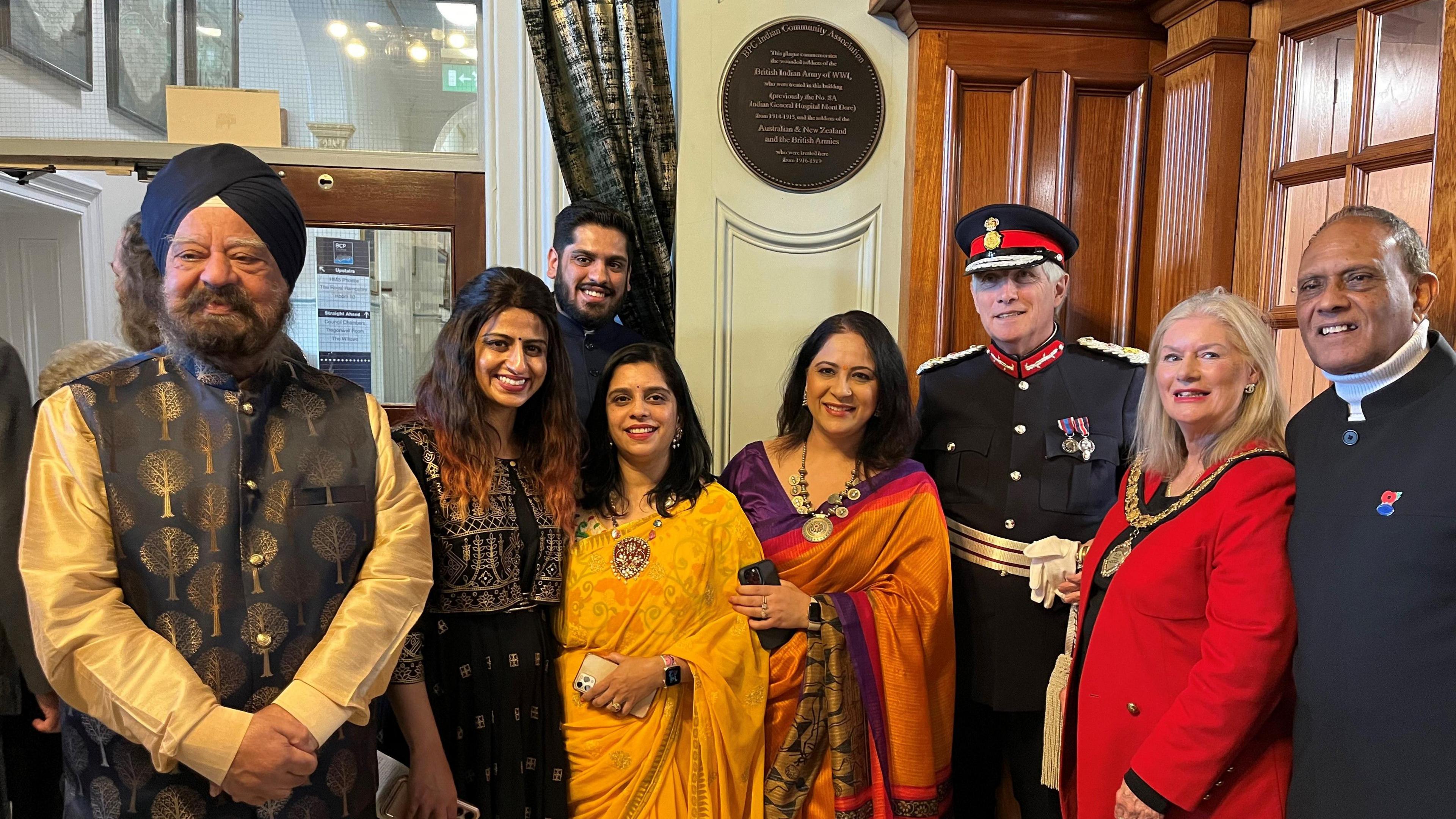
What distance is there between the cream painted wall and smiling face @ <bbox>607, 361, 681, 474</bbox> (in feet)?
2.91

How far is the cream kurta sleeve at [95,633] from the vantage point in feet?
4.42

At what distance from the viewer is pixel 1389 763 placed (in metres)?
1.39

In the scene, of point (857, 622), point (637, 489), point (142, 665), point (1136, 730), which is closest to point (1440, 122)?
point (1136, 730)

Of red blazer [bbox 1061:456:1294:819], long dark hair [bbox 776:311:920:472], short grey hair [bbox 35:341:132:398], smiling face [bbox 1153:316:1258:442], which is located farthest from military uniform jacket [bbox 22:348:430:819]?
smiling face [bbox 1153:316:1258:442]

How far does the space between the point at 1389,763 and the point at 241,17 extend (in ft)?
12.4

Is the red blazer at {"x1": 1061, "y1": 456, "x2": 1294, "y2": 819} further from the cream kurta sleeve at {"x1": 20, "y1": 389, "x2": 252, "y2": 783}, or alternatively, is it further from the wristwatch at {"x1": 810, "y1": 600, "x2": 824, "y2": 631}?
the cream kurta sleeve at {"x1": 20, "y1": 389, "x2": 252, "y2": 783}

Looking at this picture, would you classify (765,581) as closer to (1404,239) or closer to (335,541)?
(335,541)

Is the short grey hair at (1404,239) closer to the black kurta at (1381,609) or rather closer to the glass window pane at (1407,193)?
the black kurta at (1381,609)

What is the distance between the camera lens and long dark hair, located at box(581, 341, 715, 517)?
2.11m

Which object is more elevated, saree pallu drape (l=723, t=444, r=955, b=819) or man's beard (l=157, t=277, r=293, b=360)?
man's beard (l=157, t=277, r=293, b=360)

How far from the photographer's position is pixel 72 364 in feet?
6.88

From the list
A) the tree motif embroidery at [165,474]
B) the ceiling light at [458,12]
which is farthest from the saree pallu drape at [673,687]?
the ceiling light at [458,12]

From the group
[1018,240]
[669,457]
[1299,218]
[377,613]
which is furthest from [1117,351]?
[377,613]

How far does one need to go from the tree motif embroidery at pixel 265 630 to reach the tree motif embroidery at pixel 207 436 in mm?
252
